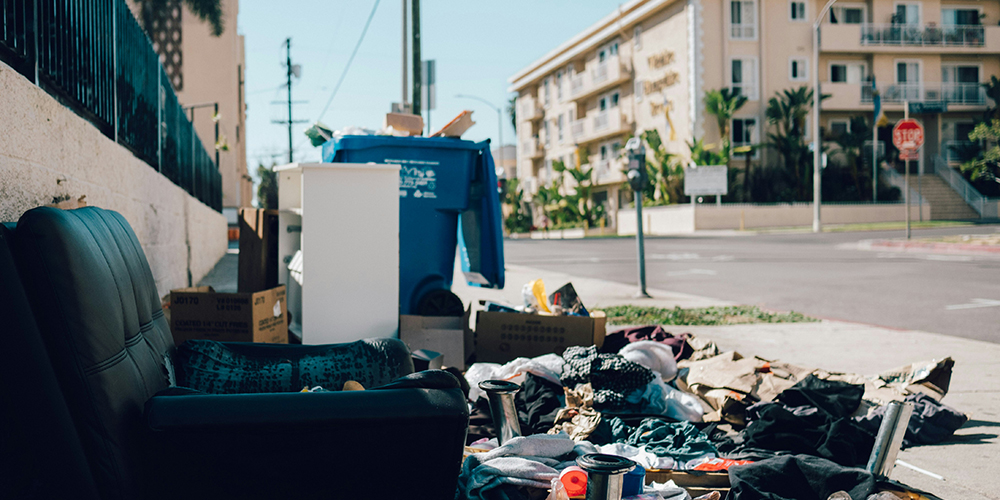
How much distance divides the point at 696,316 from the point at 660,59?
1282 inches

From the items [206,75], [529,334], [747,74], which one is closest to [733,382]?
[529,334]

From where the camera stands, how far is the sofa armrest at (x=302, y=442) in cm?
175

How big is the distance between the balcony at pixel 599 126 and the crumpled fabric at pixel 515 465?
3890cm

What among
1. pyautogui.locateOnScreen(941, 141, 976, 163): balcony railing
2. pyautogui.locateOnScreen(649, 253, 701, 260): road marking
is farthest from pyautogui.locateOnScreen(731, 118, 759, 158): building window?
pyautogui.locateOnScreen(649, 253, 701, 260): road marking

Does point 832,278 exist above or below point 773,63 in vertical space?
below

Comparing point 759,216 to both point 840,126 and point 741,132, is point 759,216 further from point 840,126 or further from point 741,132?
point 840,126

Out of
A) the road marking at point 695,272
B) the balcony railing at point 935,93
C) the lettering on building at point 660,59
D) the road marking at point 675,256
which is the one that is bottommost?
the road marking at point 695,272

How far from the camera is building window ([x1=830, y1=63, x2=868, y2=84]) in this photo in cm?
3747

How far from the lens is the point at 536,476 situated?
261 cm

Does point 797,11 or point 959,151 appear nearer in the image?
point 797,11

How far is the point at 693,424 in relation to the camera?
3.81 meters

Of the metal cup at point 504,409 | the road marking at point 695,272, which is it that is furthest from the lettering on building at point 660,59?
the metal cup at point 504,409

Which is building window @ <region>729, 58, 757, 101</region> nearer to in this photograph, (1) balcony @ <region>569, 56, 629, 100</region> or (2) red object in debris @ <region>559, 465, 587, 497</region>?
(1) balcony @ <region>569, 56, 629, 100</region>

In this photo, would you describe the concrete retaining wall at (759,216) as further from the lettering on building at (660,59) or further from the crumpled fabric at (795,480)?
the crumpled fabric at (795,480)
